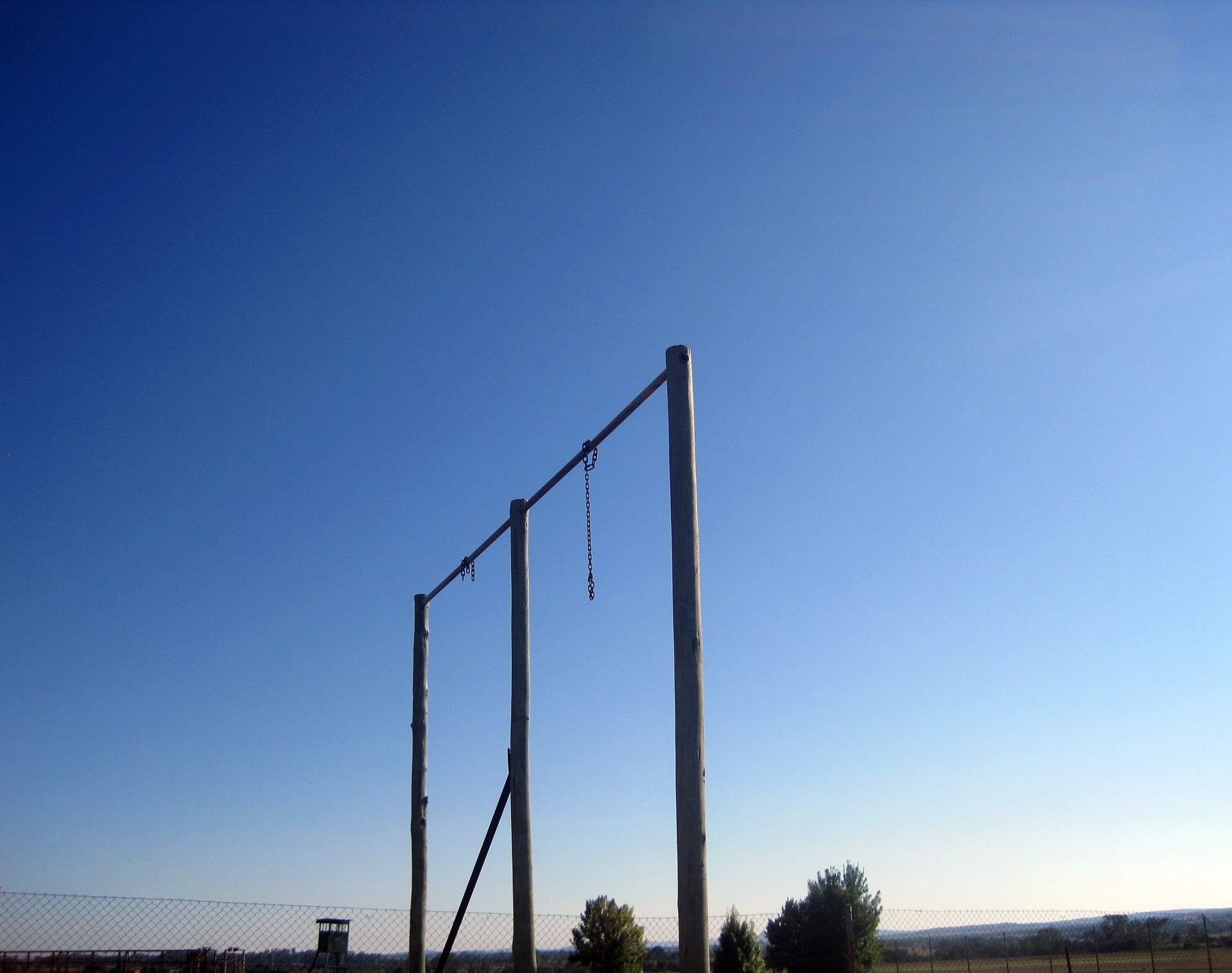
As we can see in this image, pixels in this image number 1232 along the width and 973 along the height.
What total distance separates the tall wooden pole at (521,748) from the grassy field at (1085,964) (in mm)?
17519

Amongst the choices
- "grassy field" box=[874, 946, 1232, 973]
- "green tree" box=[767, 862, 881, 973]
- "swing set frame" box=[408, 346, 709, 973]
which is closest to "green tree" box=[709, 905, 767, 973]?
"green tree" box=[767, 862, 881, 973]

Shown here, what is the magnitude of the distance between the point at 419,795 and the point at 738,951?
9972 millimetres

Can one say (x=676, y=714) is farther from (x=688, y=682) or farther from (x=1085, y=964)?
(x=1085, y=964)

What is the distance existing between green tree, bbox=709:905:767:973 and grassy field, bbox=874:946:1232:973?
5.88 meters

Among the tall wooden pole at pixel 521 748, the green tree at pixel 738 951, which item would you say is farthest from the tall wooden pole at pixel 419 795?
the green tree at pixel 738 951

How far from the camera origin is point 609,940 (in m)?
18.4

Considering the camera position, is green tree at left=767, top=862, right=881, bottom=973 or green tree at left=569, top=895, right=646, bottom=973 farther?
green tree at left=767, top=862, right=881, bottom=973

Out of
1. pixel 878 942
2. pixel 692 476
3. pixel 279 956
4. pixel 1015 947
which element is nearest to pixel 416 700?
pixel 279 956

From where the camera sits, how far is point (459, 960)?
17844mm

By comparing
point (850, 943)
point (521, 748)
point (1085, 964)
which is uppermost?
point (521, 748)

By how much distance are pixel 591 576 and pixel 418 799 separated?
18.7 ft

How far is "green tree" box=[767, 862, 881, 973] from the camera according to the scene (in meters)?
21.6

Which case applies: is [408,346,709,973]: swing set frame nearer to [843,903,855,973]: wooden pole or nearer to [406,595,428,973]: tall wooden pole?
[406,595,428,973]: tall wooden pole

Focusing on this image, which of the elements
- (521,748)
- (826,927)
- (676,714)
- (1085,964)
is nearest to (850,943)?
(521,748)
